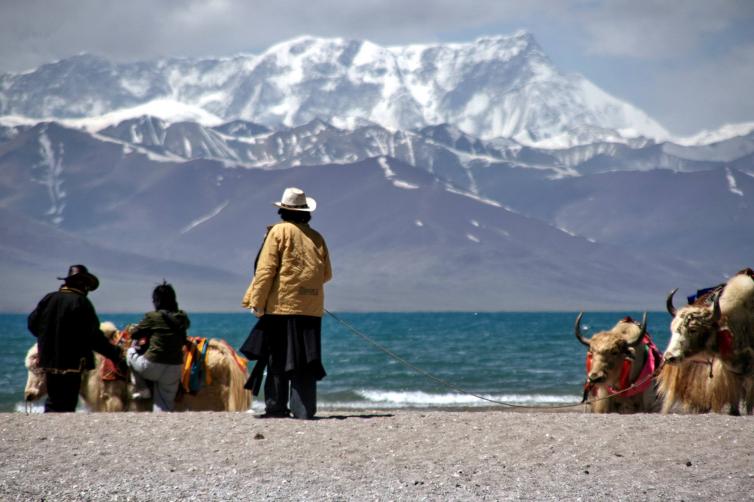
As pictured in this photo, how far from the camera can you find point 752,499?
5293 mm

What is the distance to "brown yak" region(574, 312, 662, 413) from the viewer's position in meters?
8.23

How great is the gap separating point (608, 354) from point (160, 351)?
3.02 meters

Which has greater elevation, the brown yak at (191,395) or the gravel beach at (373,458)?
the brown yak at (191,395)

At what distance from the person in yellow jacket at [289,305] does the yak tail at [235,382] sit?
1435 millimetres

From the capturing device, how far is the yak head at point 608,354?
8.20 metres

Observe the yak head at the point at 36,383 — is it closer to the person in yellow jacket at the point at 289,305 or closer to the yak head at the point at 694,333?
the person in yellow jacket at the point at 289,305

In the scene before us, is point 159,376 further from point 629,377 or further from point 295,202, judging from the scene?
point 629,377

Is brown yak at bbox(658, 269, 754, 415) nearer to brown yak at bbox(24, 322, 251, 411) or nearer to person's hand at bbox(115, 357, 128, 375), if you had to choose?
brown yak at bbox(24, 322, 251, 411)

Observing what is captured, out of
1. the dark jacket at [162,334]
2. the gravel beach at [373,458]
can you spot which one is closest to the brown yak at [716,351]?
the gravel beach at [373,458]

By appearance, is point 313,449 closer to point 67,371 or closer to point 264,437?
→ point 264,437

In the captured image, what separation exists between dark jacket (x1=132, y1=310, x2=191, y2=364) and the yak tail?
56 centimetres

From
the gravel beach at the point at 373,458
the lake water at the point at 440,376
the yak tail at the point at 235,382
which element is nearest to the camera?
the gravel beach at the point at 373,458

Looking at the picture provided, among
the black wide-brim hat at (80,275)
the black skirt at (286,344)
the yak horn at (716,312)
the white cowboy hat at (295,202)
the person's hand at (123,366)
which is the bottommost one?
the person's hand at (123,366)

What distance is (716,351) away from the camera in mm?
7832
